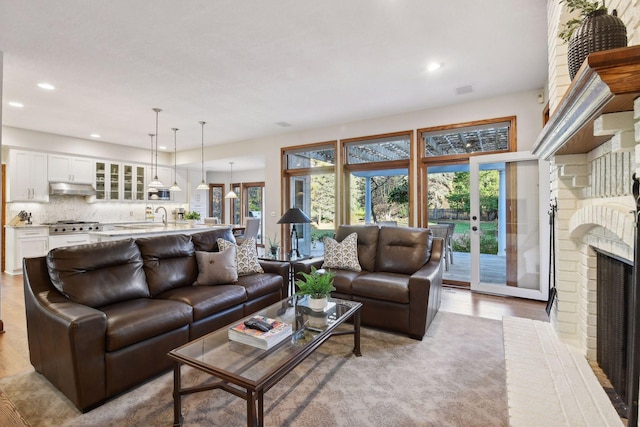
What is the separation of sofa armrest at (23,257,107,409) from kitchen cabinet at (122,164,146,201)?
6.03 meters

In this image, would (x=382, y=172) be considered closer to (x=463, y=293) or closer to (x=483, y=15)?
(x=463, y=293)

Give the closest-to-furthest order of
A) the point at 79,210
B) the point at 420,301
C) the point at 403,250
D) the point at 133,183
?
the point at 420,301, the point at 403,250, the point at 79,210, the point at 133,183

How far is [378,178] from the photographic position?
5.40m

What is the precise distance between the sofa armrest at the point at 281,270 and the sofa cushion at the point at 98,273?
125 centimetres

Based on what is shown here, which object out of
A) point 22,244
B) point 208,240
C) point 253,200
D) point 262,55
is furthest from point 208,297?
point 253,200

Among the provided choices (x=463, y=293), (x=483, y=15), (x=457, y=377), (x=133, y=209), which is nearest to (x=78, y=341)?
(x=457, y=377)

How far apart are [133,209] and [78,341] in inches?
270

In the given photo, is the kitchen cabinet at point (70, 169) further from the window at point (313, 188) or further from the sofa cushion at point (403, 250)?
the sofa cushion at point (403, 250)

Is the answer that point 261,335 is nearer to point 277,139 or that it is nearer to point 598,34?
point 598,34

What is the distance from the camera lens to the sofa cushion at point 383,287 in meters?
2.81

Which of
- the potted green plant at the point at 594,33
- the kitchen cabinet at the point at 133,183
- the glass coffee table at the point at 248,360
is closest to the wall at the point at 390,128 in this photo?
the kitchen cabinet at the point at 133,183

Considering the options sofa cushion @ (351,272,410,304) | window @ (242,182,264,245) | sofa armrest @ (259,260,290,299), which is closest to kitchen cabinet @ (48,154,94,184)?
window @ (242,182,264,245)

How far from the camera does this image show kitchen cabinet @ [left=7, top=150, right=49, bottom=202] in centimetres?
560

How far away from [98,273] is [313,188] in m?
4.21
